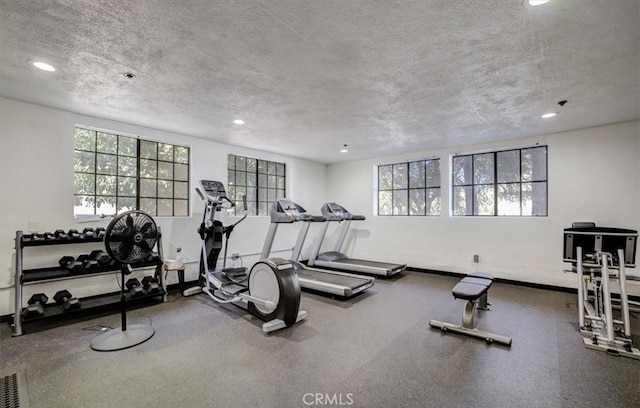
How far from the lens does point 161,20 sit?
197 cm

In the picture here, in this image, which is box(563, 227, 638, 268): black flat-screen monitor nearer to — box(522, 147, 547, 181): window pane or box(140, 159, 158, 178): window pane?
box(522, 147, 547, 181): window pane

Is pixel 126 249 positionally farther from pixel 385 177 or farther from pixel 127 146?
pixel 385 177

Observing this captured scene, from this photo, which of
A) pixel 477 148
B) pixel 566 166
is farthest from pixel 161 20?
pixel 566 166

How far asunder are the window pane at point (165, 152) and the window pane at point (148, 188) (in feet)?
1.43

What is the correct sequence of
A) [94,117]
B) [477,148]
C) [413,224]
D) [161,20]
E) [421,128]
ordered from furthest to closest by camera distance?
[413,224] → [477,148] → [421,128] → [94,117] → [161,20]

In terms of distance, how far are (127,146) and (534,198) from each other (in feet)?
22.7

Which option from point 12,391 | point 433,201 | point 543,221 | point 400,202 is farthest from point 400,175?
point 12,391

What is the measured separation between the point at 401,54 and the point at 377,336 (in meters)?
2.76

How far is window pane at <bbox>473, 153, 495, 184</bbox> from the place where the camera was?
5.61 metres

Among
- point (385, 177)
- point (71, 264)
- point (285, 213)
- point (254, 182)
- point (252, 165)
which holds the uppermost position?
point (252, 165)

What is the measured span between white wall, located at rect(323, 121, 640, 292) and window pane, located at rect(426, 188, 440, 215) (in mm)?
189

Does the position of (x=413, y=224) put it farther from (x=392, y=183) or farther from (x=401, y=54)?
(x=401, y=54)

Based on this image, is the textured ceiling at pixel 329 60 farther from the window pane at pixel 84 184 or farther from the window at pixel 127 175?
the window pane at pixel 84 184

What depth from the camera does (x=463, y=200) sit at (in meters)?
5.91
